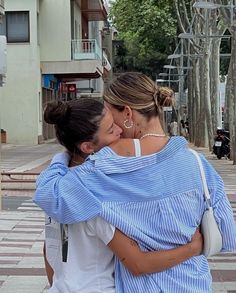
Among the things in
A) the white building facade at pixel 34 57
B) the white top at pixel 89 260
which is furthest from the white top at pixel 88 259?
the white building facade at pixel 34 57

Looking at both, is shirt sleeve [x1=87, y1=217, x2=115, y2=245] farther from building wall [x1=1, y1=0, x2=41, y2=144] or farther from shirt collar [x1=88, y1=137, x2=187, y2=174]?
building wall [x1=1, y1=0, x2=41, y2=144]

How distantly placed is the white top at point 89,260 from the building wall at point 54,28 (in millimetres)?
37468

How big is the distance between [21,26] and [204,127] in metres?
11.0

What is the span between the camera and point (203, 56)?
1455 inches

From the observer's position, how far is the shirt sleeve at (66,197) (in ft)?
8.36

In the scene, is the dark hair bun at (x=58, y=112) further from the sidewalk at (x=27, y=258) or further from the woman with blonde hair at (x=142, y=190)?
the sidewalk at (x=27, y=258)

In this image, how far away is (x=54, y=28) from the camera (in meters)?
40.2

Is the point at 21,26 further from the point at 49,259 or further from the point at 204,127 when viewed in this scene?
the point at 49,259

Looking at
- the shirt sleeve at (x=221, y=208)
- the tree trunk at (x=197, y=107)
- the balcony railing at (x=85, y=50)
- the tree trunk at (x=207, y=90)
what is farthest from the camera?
the tree trunk at (x=197, y=107)

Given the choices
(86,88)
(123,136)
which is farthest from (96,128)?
(86,88)

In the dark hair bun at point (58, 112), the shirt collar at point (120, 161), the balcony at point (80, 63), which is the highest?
the balcony at point (80, 63)

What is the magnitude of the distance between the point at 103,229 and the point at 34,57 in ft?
119

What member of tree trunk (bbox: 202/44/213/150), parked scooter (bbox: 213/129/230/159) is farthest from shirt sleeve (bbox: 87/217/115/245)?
tree trunk (bbox: 202/44/213/150)

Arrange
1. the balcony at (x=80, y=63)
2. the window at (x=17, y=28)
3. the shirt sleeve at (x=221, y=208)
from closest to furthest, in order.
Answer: the shirt sleeve at (x=221, y=208)
the window at (x=17, y=28)
the balcony at (x=80, y=63)
